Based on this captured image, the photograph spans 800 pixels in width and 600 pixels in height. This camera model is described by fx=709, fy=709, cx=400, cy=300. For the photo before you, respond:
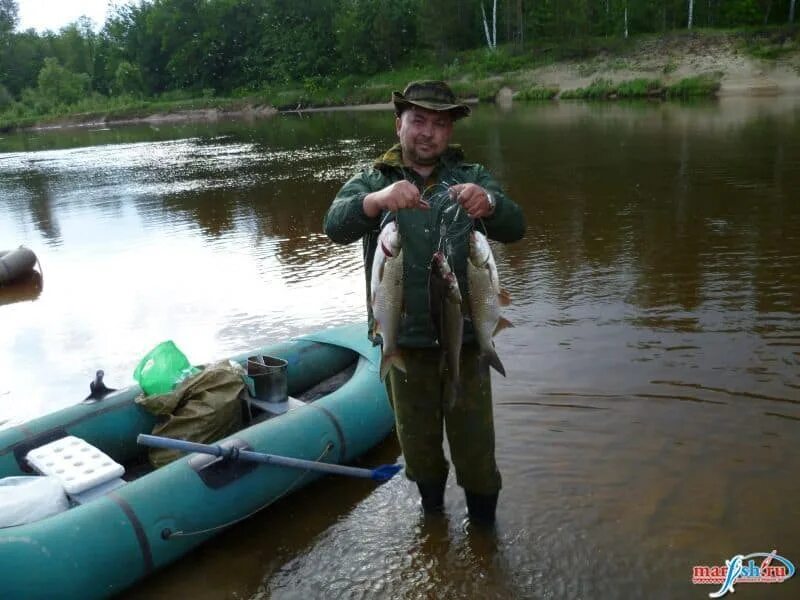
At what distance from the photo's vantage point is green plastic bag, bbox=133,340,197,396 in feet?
18.8

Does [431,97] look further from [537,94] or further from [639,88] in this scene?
[537,94]

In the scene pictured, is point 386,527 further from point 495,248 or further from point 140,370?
point 495,248

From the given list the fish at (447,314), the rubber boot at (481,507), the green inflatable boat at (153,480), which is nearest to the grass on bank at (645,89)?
the green inflatable boat at (153,480)

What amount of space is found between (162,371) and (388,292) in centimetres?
292

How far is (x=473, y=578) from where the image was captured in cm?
445

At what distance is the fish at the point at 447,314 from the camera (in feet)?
11.4

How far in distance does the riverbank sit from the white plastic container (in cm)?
4041

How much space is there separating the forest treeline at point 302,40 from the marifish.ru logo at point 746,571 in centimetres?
5310

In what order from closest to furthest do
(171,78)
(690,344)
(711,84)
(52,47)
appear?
(690,344)
(711,84)
(171,78)
(52,47)

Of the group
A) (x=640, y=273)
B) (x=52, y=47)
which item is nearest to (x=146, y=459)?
(x=640, y=273)

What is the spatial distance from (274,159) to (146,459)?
23.1 m

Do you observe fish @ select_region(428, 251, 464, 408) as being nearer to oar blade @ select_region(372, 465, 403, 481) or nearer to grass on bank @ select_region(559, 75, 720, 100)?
oar blade @ select_region(372, 465, 403, 481)

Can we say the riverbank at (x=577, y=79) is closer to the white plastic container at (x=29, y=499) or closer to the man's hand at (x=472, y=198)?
the man's hand at (x=472, y=198)

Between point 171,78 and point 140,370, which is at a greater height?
point 171,78
